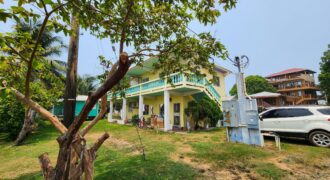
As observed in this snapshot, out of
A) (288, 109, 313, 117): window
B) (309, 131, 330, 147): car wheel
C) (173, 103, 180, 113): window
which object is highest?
(173, 103, 180, 113): window

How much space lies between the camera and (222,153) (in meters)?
6.74

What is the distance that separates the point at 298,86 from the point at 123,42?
5352 centimetres

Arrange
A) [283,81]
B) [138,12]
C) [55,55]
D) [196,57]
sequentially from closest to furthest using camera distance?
1. [138,12]
2. [196,57]
3. [55,55]
4. [283,81]

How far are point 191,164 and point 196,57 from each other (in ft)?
11.5

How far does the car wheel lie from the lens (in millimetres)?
7172

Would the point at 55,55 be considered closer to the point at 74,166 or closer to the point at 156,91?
the point at 156,91

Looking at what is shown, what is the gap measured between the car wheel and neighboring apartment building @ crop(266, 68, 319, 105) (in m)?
39.0

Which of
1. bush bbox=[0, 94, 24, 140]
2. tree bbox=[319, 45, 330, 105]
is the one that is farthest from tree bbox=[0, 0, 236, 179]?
tree bbox=[319, 45, 330, 105]

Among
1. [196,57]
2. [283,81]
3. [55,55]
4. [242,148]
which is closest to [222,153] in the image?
[242,148]

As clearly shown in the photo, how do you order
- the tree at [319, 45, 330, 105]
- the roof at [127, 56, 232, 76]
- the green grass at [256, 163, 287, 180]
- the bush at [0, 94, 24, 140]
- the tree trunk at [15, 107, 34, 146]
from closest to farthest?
the green grass at [256, 163, 287, 180]
the tree trunk at [15, 107, 34, 146]
the bush at [0, 94, 24, 140]
the roof at [127, 56, 232, 76]
the tree at [319, 45, 330, 105]

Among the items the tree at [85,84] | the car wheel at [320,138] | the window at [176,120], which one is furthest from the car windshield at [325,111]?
the tree at [85,84]

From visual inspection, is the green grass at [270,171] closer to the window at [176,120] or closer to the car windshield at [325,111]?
the car windshield at [325,111]

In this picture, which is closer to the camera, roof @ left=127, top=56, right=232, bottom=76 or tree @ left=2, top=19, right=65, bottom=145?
tree @ left=2, top=19, right=65, bottom=145

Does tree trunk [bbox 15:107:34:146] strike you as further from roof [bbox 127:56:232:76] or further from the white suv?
the white suv
